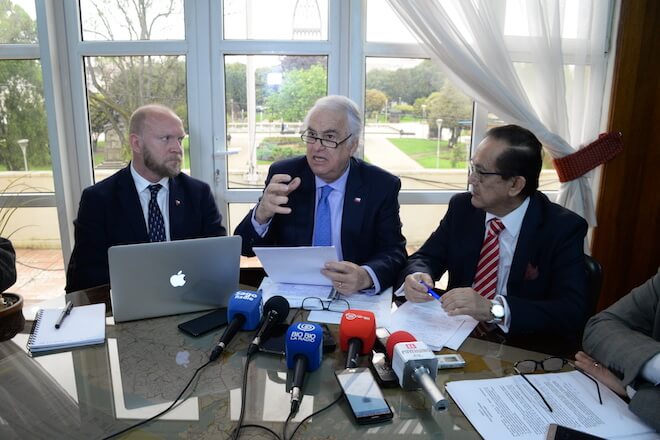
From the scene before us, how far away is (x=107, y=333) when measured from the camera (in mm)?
1252

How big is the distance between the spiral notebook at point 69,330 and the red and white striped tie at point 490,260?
127cm

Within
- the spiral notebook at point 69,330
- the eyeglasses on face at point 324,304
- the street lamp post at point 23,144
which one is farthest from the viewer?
the street lamp post at point 23,144

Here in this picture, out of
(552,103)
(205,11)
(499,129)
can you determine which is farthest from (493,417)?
(205,11)

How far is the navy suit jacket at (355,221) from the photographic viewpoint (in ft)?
6.45

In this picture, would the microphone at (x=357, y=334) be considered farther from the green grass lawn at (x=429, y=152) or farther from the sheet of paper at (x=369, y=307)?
the green grass lawn at (x=429, y=152)

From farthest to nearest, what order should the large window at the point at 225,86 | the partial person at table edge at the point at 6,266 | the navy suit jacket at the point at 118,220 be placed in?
the large window at the point at 225,86
the navy suit jacket at the point at 118,220
the partial person at table edge at the point at 6,266

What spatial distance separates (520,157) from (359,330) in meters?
0.94

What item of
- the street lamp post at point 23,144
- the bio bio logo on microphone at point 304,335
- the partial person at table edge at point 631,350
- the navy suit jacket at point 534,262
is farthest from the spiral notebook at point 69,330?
the street lamp post at point 23,144

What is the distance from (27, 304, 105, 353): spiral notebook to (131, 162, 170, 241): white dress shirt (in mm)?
759

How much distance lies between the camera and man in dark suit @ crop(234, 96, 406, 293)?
1936 mm

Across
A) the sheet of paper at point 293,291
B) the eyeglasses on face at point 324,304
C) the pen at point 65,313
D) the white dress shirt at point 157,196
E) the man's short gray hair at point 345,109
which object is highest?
the man's short gray hair at point 345,109

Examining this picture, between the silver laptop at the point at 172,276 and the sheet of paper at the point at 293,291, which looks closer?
the silver laptop at the point at 172,276

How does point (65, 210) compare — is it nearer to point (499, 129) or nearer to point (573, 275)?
point (499, 129)

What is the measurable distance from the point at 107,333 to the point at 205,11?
2073 mm
